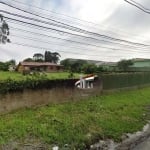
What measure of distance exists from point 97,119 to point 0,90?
4345 millimetres

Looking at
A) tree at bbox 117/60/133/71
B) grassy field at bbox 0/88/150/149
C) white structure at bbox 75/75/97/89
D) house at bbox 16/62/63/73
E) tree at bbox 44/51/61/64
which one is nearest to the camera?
grassy field at bbox 0/88/150/149

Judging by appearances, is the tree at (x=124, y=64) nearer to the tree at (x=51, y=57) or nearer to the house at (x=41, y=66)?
the house at (x=41, y=66)

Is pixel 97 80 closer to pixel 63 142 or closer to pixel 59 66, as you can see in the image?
pixel 63 142

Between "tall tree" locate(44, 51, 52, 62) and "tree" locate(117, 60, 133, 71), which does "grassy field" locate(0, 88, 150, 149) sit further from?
"tall tree" locate(44, 51, 52, 62)

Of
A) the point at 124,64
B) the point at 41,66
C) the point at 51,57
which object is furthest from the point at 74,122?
the point at 51,57

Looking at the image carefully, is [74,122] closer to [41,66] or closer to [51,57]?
[41,66]

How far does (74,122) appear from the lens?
11.3m

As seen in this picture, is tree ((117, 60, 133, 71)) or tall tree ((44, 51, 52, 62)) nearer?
tree ((117, 60, 133, 71))

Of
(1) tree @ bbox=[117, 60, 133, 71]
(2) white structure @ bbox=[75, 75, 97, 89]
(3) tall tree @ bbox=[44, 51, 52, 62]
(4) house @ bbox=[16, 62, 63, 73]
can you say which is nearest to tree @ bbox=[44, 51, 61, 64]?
(3) tall tree @ bbox=[44, 51, 52, 62]

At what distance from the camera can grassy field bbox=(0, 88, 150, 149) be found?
372 inches

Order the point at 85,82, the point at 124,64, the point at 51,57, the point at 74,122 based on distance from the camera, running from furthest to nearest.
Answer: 1. the point at 51,57
2. the point at 124,64
3. the point at 85,82
4. the point at 74,122

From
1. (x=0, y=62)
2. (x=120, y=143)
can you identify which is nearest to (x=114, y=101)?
(x=120, y=143)

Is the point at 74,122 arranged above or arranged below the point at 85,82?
below

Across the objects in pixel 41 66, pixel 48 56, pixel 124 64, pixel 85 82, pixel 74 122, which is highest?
pixel 48 56
